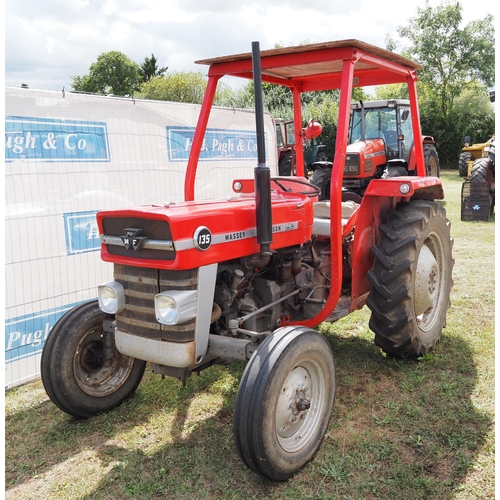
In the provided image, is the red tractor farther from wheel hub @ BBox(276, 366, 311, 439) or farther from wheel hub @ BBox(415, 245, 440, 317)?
wheel hub @ BBox(276, 366, 311, 439)

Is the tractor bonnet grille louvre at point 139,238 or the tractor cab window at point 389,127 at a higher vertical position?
the tractor cab window at point 389,127

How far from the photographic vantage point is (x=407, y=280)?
11.4 feet

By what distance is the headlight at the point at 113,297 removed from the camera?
2883 millimetres

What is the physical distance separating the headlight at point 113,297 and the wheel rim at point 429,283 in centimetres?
208

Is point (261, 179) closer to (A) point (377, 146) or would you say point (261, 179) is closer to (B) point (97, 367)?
(B) point (97, 367)

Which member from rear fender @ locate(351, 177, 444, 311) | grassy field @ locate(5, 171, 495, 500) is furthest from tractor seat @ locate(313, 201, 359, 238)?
grassy field @ locate(5, 171, 495, 500)

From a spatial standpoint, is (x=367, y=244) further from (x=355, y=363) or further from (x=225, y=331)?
(x=225, y=331)

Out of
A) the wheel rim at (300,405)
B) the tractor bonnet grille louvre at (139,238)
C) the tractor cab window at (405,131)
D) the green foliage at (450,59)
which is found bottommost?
the wheel rim at (300,405)

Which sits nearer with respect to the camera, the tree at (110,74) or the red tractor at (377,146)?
the red tractor at (377,146)

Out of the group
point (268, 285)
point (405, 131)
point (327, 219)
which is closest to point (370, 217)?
point (327, 219)

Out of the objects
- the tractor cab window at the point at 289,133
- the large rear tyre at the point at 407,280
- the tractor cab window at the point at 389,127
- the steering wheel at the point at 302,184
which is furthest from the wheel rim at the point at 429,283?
the tractor cab window at the point at 289,133

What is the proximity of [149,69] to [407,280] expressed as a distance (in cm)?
5377

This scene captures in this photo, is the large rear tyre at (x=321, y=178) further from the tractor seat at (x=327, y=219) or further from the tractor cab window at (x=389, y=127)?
the tractor seat at (x=327, y=219)

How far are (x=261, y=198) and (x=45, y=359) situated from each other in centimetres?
164
